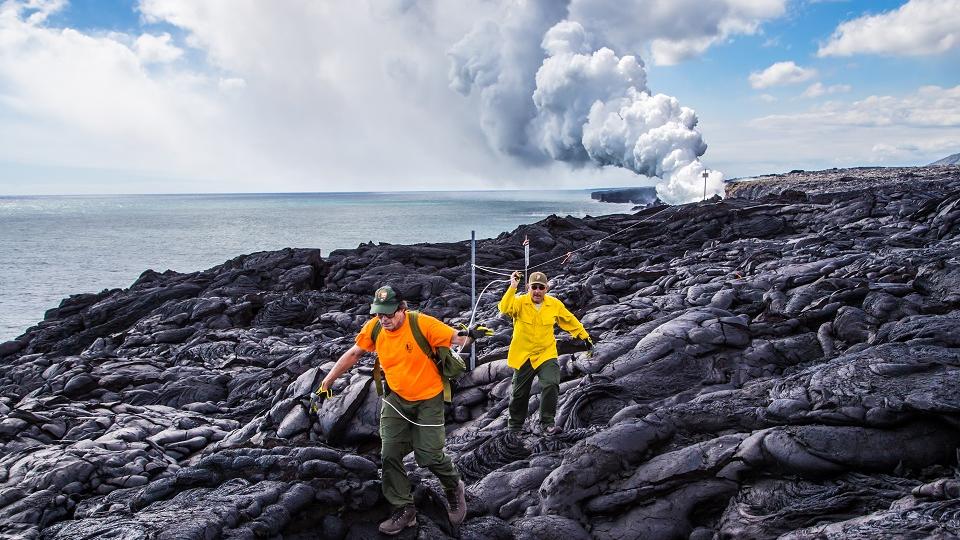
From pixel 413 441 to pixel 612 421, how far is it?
10.8 ft

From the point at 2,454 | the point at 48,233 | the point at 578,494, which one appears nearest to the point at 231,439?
the point at 2,454

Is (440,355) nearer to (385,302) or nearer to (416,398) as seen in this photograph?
(416,398)

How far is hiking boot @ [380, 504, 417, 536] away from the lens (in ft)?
19.0

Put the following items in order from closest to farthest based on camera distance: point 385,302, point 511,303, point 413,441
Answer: point 385,302
point 413,441
point 511,303

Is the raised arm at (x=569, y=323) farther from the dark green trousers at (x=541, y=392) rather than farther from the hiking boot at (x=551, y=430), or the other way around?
the hiking boot at (x=551, y=430)

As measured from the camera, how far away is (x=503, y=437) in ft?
29.3

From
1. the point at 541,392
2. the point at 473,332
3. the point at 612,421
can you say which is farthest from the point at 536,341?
the point at 473,332

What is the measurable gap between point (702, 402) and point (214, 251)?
7565 cm

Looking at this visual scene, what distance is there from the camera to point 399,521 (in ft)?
19.2

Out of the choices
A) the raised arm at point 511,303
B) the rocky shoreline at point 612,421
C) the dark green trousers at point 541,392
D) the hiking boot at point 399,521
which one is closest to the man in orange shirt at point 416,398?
the hiking boot at point 399,521

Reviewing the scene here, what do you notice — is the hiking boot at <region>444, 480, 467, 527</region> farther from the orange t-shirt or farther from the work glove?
the work glove

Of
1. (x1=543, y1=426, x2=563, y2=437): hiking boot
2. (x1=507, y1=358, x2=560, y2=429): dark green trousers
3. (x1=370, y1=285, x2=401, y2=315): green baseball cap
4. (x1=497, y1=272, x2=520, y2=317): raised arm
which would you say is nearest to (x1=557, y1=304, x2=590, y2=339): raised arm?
(x1=507, y1=358, x2=560, y2=429): dark green trousers

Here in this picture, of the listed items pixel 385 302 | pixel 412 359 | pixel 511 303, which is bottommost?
pixel 412 359

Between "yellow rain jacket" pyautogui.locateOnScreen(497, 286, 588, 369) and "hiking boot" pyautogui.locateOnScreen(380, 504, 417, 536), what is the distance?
331cm
